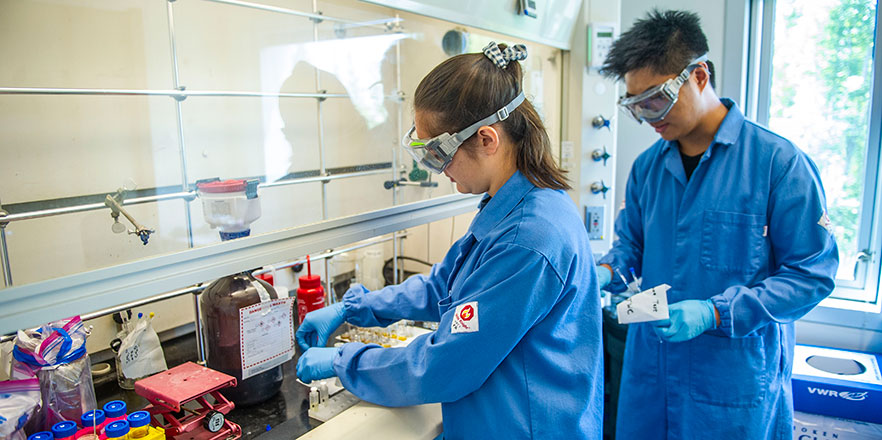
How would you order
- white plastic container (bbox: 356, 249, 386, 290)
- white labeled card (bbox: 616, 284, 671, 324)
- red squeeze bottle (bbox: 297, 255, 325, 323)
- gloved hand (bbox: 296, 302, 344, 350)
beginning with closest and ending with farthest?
1. gloved hand (bbox: 296, 302, 344, 350)
2. white labeled card (bbox: 616, 284, 671, 324)
3. red squeeze bottle (bbox: 297, 255, 325, 323)
4. white plastic container (bbox: 356, 249, 386, 290)

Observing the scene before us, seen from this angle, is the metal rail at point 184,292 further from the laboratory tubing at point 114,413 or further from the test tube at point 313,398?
the test tube at point 313,398

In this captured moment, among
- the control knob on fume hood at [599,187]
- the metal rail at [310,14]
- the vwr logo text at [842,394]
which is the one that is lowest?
the vwr logo text at [842,394]

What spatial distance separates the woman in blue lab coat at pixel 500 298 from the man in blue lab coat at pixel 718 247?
1.68 ft

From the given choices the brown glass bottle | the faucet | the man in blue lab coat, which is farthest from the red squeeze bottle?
the man in blue lab coat

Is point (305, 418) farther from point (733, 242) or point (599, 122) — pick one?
point (599, 122)

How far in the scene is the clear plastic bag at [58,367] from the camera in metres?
0.96

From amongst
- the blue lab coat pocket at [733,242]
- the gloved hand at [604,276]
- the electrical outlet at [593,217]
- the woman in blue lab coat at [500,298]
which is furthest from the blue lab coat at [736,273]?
the electrical outlet at [593,217]

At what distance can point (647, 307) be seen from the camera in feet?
4.68

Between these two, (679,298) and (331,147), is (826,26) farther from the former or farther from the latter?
(331,147)

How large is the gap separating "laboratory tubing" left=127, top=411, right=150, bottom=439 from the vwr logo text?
7.53 feet

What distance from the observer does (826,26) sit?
250cm

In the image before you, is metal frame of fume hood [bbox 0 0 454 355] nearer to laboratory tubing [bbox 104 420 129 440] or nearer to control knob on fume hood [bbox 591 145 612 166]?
laboratory tubing [bbox 104 420 129 440]

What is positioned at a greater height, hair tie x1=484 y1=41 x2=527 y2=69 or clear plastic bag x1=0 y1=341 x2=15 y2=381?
hair tie x1=484 y1=41 x2=527 y2=69

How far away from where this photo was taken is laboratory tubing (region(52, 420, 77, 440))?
3.03 ft
